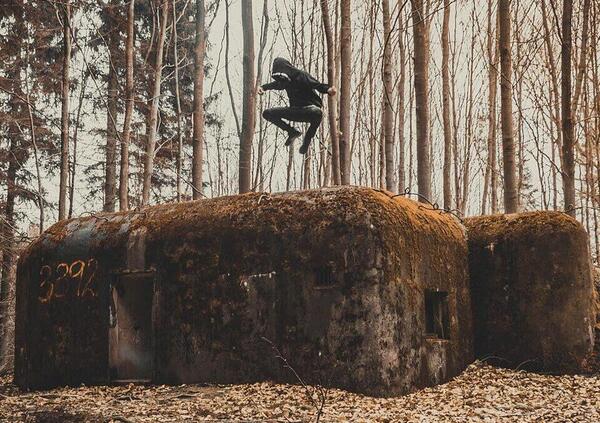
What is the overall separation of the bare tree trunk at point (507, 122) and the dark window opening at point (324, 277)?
423cm

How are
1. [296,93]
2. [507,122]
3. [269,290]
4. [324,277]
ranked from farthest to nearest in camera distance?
[507,122], [296,93], [269,290], [324,277]

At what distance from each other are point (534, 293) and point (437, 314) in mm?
1375

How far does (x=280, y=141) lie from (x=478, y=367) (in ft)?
65.2

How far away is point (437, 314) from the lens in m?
8.29

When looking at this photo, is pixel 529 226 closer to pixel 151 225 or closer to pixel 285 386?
pixel 285 386

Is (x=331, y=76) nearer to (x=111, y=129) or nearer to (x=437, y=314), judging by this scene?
(x=437, y=314)

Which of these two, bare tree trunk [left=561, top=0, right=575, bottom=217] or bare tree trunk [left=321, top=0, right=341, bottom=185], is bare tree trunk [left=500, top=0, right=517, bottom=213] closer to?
bare tree trunk [left=561, top=0, right=575, bottom=217]

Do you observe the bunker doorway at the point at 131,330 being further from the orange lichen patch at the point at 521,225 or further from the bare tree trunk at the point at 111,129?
the bare tree trunk at the point at 111,129

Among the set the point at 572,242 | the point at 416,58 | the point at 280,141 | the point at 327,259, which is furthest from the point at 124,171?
the point at 280,141

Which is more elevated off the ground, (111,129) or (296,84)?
(111,129)

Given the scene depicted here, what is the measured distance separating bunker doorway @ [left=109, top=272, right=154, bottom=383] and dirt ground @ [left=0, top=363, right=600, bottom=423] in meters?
0.40

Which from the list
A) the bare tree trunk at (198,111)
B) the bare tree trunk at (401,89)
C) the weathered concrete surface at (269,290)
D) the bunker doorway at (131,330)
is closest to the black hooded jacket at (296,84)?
the weathered concrete surface at (269,290)

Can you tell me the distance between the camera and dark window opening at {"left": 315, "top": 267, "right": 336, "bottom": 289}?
7414 mm

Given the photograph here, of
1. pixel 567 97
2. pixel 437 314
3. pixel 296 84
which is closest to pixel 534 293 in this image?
pixel 437 314
